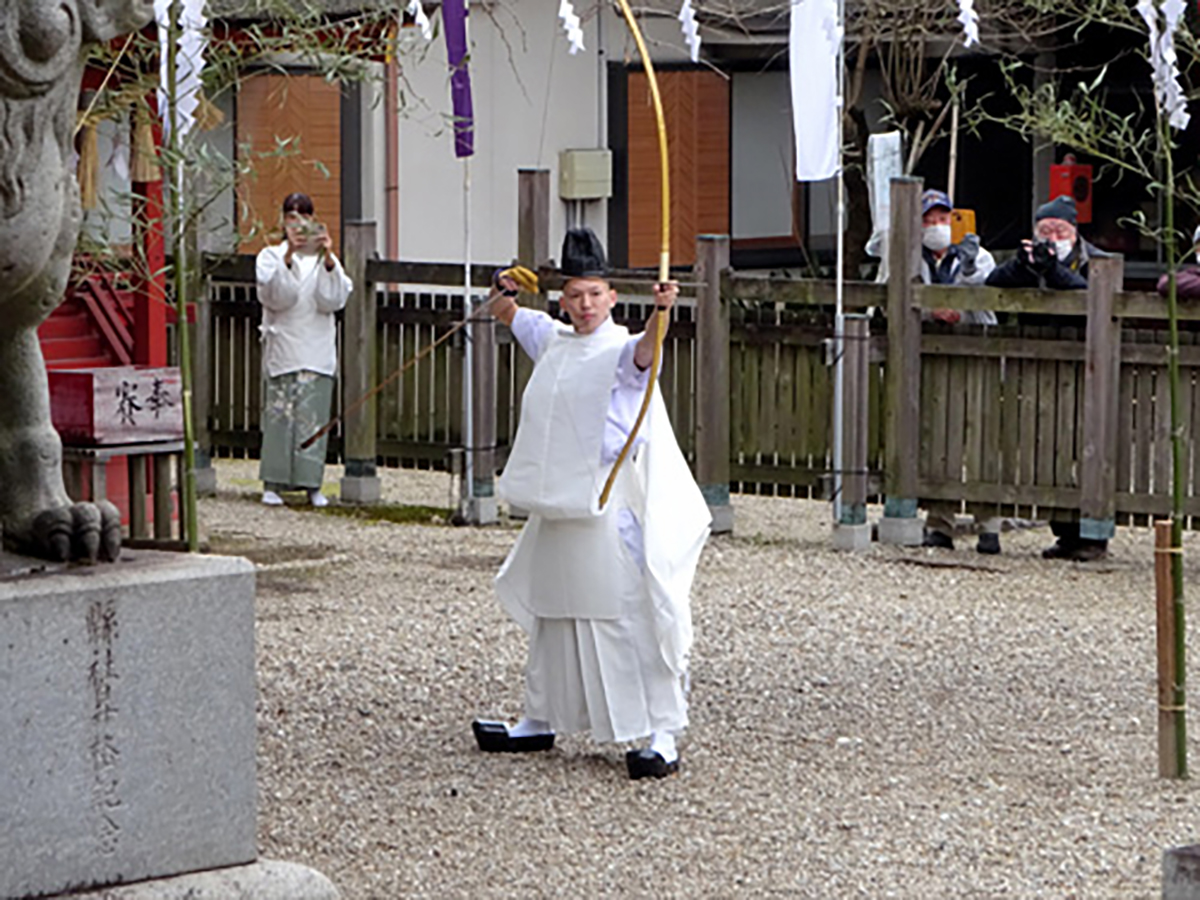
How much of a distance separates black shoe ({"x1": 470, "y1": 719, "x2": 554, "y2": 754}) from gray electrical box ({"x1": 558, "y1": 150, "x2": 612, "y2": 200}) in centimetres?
1033

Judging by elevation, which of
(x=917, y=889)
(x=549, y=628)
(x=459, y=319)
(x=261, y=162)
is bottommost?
(x=917, y=889)

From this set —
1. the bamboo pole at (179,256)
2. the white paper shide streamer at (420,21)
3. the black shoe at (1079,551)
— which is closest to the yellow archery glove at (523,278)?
the bamboo pole at (179,256)

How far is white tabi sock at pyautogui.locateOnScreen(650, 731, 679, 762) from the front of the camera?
7.09 meters

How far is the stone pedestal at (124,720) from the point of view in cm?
490

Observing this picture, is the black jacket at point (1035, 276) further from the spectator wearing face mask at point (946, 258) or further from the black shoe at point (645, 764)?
the black shoe at point (645, 764)

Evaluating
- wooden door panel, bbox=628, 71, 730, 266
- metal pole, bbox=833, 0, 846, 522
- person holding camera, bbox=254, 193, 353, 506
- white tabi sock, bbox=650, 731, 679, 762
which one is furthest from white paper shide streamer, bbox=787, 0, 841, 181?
wooden door panel, bbox=628, 71, 730, 266

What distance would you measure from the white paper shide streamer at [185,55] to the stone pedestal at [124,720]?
322cm

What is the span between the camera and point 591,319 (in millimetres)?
7242

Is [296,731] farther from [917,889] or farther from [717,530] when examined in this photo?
[717,530]

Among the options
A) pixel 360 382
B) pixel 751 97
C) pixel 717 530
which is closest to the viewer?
pixel 717 530

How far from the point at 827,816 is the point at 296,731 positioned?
189 centimetres

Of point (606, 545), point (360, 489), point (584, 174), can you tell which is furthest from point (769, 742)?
point (584, 174)

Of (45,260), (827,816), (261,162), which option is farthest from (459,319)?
(45,260)

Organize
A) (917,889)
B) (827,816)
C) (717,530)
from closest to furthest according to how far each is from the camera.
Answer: (917,889), (827,816), (717,530)
